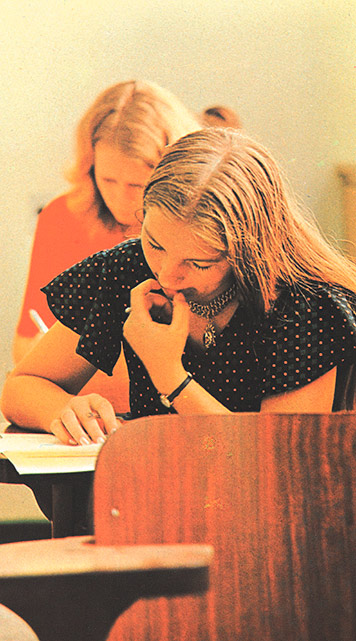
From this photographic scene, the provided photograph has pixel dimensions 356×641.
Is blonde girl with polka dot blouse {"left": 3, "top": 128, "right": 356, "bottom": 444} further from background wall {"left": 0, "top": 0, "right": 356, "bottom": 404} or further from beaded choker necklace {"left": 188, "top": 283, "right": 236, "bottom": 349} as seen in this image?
background wall {"left": 0, "top": 0, "right": 356, "bottom": 404}

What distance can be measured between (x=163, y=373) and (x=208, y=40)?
1.13m

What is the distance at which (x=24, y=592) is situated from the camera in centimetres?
43

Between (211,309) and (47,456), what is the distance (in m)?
0.38

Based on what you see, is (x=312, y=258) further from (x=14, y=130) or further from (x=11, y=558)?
(x=14, y=130)

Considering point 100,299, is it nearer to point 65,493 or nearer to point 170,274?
point 170,274

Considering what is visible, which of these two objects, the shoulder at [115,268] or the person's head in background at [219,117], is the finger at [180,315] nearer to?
the shoulder at [115,268]

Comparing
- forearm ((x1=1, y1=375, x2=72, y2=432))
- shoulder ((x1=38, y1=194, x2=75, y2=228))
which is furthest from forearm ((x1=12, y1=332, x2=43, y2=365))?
forearm ((x1=1, y1=375, x2=72, y2=432))

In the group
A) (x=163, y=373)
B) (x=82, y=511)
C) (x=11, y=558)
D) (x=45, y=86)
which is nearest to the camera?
(x=11, y=558)

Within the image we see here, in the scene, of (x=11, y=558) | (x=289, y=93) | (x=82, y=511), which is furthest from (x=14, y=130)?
(x=11, y=558)

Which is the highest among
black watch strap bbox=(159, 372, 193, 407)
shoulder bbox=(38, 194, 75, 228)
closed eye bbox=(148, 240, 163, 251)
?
shoulder bbox=(38, 194, 75, 228)

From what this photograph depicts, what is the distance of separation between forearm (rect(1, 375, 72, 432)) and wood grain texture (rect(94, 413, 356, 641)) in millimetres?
579

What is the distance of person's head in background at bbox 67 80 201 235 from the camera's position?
1.80 meters

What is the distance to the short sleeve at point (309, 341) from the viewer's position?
41.1 inches

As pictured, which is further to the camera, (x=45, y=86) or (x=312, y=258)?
(x=45, y=86)
